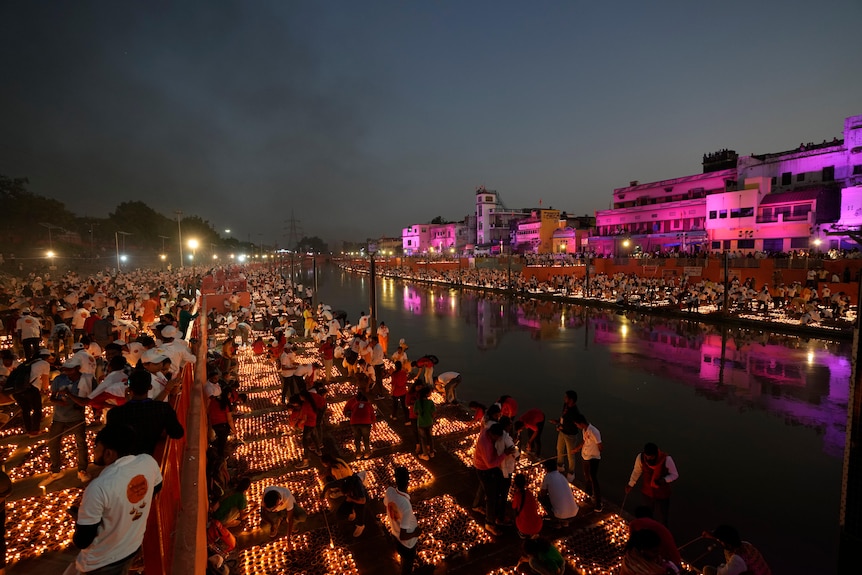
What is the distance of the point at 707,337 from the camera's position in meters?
19.3

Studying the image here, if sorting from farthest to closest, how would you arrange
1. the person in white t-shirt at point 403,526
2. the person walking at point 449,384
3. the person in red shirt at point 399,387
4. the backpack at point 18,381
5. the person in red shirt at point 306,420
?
the person walking at point 449,384 < the person in red shirt at point 399,387 < the person in red shirt at point 306,420 < the backpack at point 18,381 < the person in white t-shirt at point 403,526

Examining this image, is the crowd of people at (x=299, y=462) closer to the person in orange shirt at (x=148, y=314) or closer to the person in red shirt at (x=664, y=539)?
the person in red shirt at (x=664, y=539)

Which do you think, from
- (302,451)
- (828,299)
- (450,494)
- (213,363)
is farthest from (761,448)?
(828,299)

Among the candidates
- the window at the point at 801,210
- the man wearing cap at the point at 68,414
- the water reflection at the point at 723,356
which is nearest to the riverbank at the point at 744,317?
the water reflection at the point at 723,356

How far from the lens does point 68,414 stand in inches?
227

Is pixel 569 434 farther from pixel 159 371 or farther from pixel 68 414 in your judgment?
pixel 68 414

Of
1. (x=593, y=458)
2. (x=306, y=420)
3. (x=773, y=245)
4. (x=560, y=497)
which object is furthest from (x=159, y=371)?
(x=773, y=245)

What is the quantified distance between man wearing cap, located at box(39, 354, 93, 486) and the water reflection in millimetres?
13474

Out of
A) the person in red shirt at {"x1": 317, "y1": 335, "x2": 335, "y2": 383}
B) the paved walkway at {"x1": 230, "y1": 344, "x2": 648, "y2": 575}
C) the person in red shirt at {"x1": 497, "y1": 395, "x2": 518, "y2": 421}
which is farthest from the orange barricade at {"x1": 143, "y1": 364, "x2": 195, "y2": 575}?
the person in red shirt at {"x1": 317, "y1": 335, "x2": 335, "y2": 383}

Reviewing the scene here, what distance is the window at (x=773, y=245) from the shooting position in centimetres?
3525

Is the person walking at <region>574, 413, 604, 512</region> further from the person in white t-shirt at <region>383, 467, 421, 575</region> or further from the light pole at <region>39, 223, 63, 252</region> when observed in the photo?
Result: the light pole at <region>39, 223, 63, 252</region>

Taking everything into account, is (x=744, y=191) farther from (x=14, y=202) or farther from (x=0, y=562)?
(x=14, y=202)

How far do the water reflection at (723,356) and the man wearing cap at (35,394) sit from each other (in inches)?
573

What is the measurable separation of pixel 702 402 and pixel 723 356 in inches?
241
